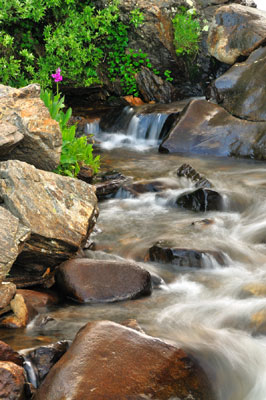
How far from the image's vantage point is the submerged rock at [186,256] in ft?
16.5

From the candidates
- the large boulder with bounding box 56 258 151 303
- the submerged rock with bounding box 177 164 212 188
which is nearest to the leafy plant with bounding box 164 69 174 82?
the submerged rock with bounding box 177 164 212 188

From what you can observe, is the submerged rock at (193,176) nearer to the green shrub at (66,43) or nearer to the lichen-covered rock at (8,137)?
the lichen-covered rock at (8,137)

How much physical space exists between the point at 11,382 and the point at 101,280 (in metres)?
1.62

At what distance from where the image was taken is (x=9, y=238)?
12.5 feet

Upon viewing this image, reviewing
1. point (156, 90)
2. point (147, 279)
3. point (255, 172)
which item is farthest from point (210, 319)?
point (156, 90)

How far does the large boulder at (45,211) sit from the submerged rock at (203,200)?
6.93 feet

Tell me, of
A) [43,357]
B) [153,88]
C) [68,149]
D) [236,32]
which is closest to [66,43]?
[153,88]

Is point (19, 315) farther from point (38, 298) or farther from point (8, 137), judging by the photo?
point (8, 137)

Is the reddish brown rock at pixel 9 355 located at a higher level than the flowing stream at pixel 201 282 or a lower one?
higher

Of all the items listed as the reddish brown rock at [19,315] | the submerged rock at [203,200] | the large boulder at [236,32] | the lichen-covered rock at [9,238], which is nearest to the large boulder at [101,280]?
the reddish brown rock at [19,315]

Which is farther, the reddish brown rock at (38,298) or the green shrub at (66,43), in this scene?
the green shrub at (66,43)

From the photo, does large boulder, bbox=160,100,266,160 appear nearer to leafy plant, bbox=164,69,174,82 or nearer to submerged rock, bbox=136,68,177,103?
submerged rock, bbox=136,68,177,103

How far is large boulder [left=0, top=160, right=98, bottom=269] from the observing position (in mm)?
4332

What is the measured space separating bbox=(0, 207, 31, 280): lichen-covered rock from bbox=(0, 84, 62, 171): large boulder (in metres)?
1.08
